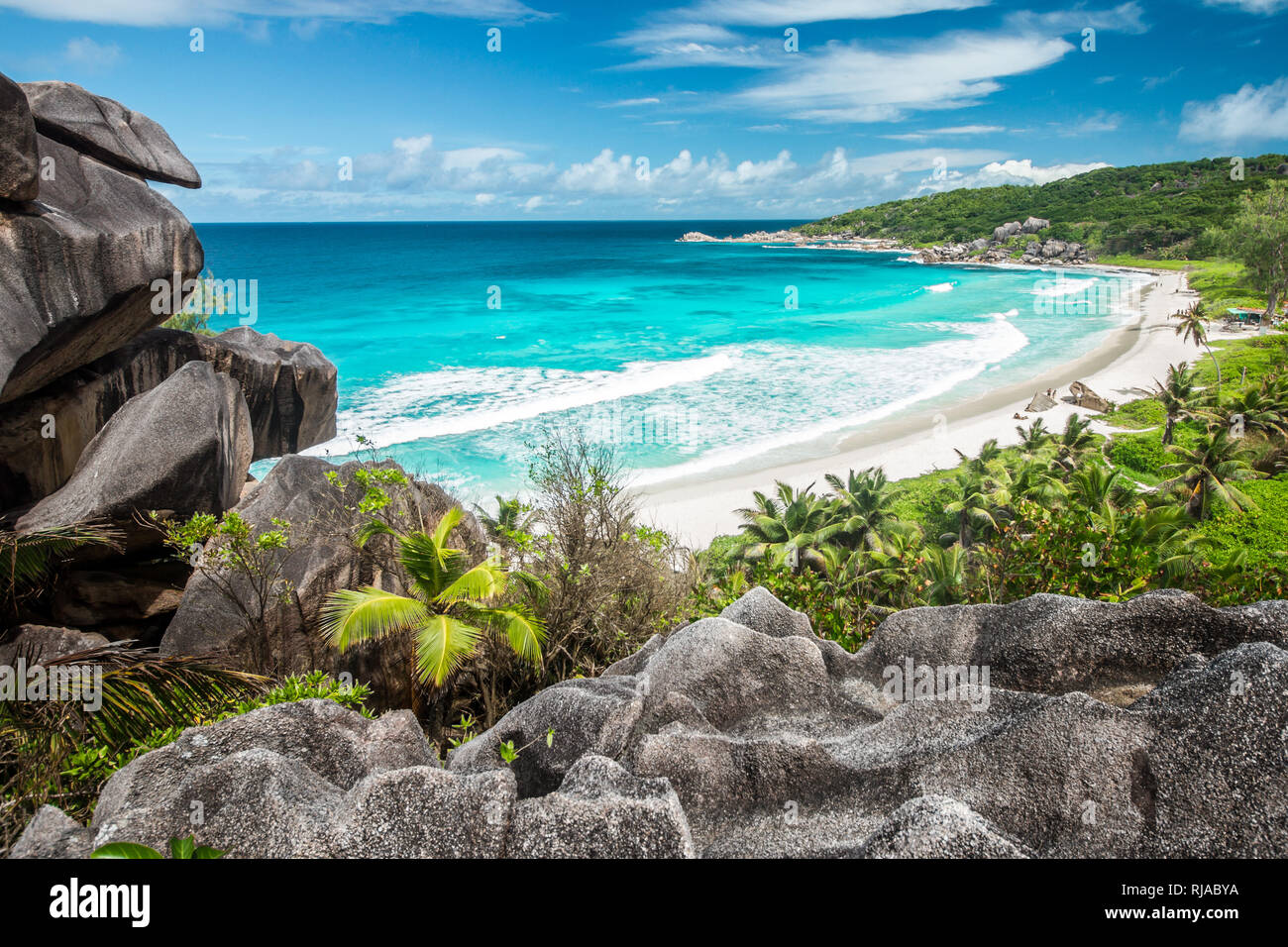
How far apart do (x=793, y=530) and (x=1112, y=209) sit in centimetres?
13626

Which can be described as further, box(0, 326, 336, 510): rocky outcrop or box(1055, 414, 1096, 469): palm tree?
box(1055, 414, 1096, 469): palm tree

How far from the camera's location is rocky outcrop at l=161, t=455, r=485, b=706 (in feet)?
32.8

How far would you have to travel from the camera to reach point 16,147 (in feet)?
29.0

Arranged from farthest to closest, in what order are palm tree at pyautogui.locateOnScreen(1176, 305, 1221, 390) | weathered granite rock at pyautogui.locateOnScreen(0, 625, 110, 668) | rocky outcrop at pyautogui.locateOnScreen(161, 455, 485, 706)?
1. palm tree at pyautogui.locateOnScreen(1176, 305, 1221, 390)
2. rocky outcrop at pyautogui.locateOnScreen(161, 455, 485, 706)
3. weathered granite rock at pyautogui.locateOnScreen(0, 625, 110, 668)

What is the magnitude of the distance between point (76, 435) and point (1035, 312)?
7292cm

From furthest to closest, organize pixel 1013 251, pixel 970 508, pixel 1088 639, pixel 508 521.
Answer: pixel 1013 251 < pixel 970 508 < pixel 508 521 < pixel 1088 639

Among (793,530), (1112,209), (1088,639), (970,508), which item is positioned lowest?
(793,530)

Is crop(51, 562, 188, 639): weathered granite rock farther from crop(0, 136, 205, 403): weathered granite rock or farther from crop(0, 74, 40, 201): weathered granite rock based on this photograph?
crop(0, 74, 40, 201): weathered granite rock

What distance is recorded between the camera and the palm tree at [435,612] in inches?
355

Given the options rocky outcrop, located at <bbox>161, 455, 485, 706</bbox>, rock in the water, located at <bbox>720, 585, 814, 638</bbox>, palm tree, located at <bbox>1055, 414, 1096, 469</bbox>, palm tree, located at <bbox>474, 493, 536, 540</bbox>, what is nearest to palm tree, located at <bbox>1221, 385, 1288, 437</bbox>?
palm tree, located at <bbox>1055, 414, 1096, 469</bbox>

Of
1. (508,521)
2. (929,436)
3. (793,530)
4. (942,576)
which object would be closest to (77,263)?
(508,521)

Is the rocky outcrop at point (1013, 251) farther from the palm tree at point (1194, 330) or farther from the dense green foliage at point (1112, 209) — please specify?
the palm tree at point (1194, 330)

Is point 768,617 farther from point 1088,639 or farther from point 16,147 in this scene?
point 16,147

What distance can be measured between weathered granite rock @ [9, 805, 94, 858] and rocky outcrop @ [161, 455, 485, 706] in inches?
251
